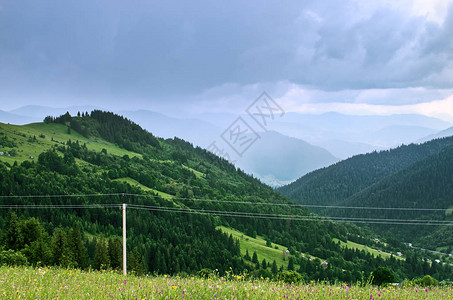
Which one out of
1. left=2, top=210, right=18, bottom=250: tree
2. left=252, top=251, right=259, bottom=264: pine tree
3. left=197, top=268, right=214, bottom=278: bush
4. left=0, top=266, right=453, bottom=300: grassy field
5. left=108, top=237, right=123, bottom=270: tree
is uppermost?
left=0, top=266, right=453, bottom=300: grassy field

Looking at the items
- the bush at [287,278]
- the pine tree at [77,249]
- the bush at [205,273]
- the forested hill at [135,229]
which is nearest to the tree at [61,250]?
the forested hill at [135,229]

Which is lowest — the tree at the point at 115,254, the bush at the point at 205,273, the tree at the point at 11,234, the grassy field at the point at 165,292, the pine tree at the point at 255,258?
the pine tree at the point at 255,258

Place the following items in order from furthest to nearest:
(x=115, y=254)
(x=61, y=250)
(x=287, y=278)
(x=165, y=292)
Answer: (x=115, y=254), (x=61, y=250), (x=287, y=278), (x=165, y=292)

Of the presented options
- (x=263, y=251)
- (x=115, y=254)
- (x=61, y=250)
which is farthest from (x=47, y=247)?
(x=263, y=251)

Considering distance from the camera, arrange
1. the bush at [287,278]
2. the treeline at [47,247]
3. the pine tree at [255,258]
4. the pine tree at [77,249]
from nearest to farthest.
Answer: the bush at [287,278], the treeline at [47,247], the pine tree at [77,249], the pine tree at [255,258]

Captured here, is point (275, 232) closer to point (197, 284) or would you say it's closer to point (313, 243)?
Result: point (313, 243)

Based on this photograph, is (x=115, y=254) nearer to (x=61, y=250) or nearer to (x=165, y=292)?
(x=61, y=250)

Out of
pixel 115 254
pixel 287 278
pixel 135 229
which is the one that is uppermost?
pixel 287 278

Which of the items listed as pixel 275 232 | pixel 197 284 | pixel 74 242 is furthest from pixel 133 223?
pixel 197 284

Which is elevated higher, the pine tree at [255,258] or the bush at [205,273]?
the bush at [205,273]

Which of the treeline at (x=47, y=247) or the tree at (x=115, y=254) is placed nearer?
the treeline at (x=47, y=247)

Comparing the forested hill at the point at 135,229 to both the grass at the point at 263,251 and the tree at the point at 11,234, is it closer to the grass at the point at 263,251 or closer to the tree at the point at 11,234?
the tree at the point at 11,234

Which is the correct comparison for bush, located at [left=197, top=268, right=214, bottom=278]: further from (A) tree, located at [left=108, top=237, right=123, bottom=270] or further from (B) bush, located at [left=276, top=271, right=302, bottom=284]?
(A) tree, located at [left=108, top=237, right=123, bottom=270]

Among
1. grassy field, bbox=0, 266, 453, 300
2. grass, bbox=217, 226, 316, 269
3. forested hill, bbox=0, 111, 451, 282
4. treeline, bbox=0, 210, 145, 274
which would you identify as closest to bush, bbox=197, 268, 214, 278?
grassy field, bbox=0, 266, 453, 300
